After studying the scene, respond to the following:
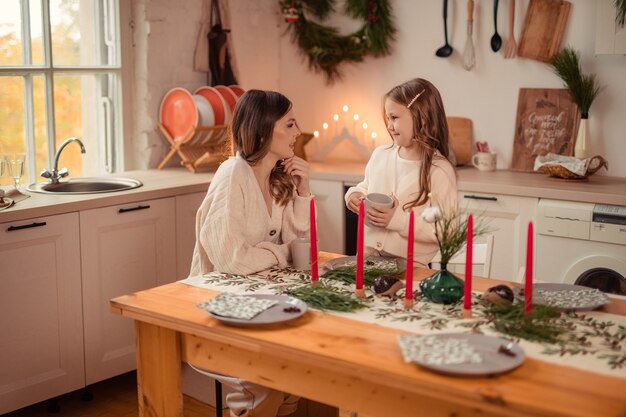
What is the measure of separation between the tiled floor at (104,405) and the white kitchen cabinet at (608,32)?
231 centimetres

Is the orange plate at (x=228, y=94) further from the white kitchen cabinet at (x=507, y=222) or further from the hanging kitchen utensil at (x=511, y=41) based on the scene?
the hanging kitchen utensil at (x=511, y=41)

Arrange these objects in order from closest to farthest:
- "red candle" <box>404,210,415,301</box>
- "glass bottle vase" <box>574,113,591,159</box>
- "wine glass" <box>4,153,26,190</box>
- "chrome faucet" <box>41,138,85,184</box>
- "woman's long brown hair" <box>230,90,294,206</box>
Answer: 1. "red candle" <box>404,210,415,301</box>
2. "woman's long brown hair" <box>230,90,294,206</box>
3. "wine glass" <box>4,153,26,190</box>
4. "chrome faucet" <box>41,138,85,184</box>
5. "glass bottle vase" <box>574,113,591,159</box>

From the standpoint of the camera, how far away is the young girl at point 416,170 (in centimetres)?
279

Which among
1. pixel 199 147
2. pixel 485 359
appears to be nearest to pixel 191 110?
pixel 199 147

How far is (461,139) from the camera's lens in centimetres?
429

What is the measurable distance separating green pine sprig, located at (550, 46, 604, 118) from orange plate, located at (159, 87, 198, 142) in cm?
177

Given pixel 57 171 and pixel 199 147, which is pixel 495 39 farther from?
pixel 57 171

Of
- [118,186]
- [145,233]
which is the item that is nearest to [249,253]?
[145,233]

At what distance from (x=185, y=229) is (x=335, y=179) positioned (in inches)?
32.3

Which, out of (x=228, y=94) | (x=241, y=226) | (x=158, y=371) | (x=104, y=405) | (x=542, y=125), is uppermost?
(x=228, y=94)

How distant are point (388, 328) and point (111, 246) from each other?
176cm

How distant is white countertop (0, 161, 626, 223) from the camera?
125 inches

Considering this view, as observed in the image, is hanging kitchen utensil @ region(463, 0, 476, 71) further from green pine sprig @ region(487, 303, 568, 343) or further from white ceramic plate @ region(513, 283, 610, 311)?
green pine sprig @ region(487, 303, 568, 343)

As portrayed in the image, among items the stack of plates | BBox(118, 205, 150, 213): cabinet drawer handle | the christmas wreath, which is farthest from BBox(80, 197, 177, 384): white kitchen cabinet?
the christmas wreath
